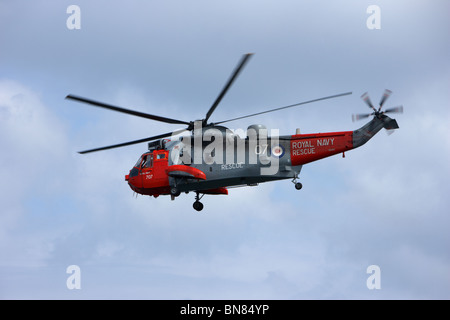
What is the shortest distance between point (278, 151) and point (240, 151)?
2575mm

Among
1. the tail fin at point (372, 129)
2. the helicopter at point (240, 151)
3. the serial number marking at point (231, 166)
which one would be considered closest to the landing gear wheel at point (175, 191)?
the helicopter at point (240, 151)

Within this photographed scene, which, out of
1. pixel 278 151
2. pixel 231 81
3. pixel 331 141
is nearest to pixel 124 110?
pixel 231 81

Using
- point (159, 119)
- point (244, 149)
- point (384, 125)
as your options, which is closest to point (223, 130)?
point (244, 149)

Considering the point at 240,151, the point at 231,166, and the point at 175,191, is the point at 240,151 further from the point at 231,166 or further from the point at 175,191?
the point at 175,191

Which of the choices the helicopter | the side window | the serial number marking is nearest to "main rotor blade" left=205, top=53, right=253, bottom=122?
the helicopter

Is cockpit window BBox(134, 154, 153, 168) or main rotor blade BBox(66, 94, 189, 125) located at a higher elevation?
main rotor blade BBox(66, 94, 189, 125)

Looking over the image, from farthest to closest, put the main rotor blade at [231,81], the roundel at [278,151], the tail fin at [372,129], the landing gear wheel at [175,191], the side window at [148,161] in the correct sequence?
the side window at [148,161], the landing gear wheel at [175,191], the roundel at [278,151], the tail fin at [372,129], the main rotor blade at [231,81]

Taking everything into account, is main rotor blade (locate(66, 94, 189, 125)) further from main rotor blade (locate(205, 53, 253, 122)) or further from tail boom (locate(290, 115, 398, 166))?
tail boom (locate(290, 115, 398, 166))

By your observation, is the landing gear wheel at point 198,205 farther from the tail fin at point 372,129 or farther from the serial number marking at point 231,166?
the tail fin at point 372,129

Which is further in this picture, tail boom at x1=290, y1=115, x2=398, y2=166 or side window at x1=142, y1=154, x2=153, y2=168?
side window at x1=142, y1=154, x2=153, y2=168

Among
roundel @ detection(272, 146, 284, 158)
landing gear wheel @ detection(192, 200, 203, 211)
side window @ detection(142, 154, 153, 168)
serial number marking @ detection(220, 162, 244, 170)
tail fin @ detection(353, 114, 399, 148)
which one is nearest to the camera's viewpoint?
tail fin @ detection(353, 114, 399, 148)

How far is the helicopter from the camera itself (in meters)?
36.5

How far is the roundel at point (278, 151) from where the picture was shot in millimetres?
37094

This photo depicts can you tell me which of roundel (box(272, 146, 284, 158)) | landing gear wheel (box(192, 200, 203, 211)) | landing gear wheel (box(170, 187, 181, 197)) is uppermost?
roundel (box(272, 146, 284, 158))
